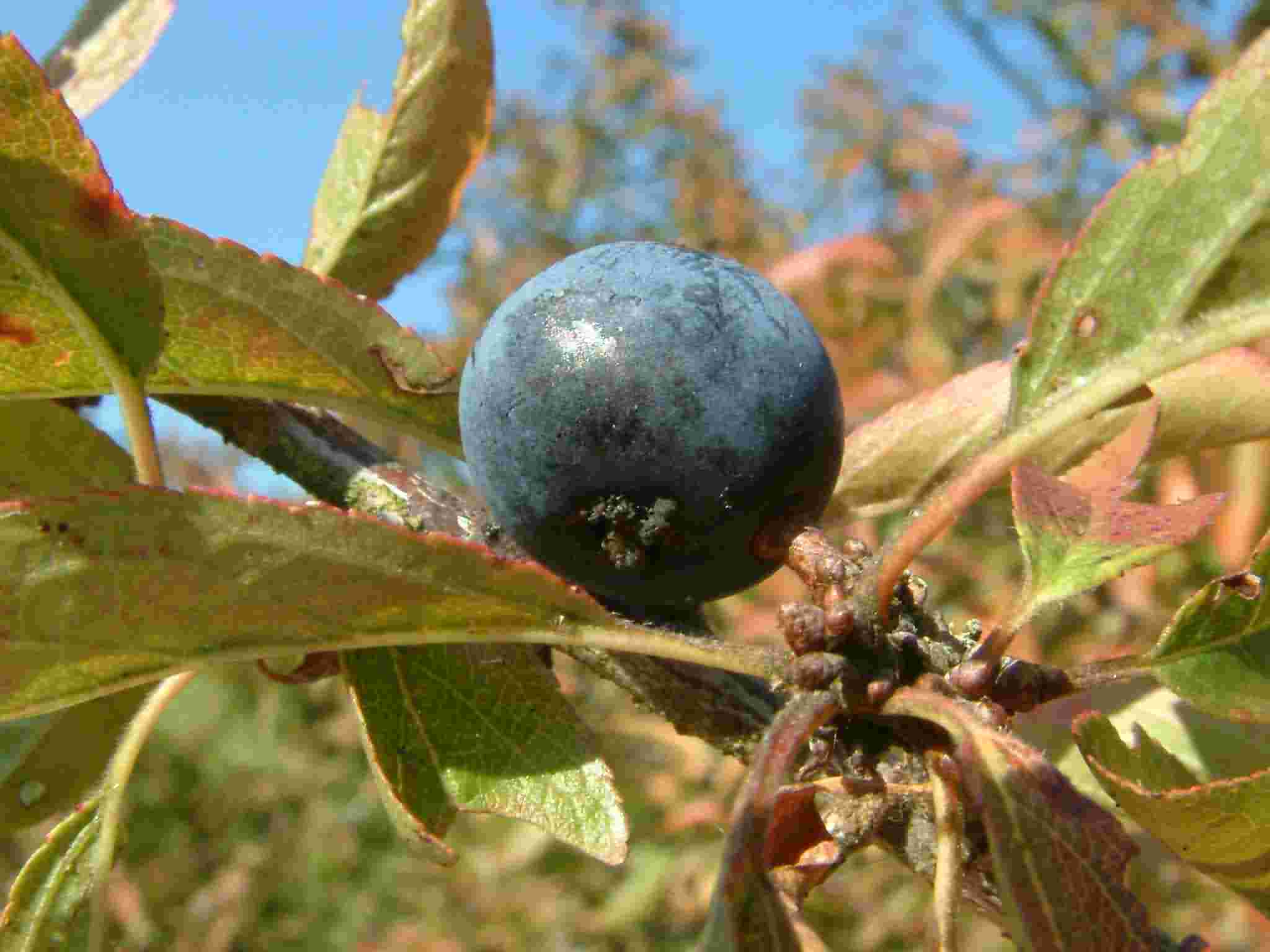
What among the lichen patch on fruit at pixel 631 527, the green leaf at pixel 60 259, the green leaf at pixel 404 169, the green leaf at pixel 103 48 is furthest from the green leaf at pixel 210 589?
the green leaf at pixel 103 48

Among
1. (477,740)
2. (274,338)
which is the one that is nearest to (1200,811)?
(477,740)

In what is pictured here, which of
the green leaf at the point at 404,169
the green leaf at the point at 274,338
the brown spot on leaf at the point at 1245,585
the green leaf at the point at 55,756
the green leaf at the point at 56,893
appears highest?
the green leaf at the point at 404,169

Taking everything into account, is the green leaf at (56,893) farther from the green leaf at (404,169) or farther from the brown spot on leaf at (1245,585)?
the brown spot on leaf at (1245,585)

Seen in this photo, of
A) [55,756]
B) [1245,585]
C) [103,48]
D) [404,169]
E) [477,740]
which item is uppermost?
[103,48]

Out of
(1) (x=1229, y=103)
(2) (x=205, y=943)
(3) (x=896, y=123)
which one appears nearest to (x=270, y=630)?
(1) (x=1229, y=103)

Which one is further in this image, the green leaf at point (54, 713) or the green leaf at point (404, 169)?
the green leaf at point (404, 169)

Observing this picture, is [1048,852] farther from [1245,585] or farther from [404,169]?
[404,169]

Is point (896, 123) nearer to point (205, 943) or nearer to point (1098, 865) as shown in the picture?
point (205, 943)

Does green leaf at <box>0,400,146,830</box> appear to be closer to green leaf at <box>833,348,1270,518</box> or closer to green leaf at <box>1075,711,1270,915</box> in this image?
green leaf at <box>833,348,1270,518</box>

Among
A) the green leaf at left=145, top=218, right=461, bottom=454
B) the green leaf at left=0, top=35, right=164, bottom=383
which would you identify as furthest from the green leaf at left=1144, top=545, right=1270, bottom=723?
the green leaf at left=0, top=35, right=164, bottom=383
